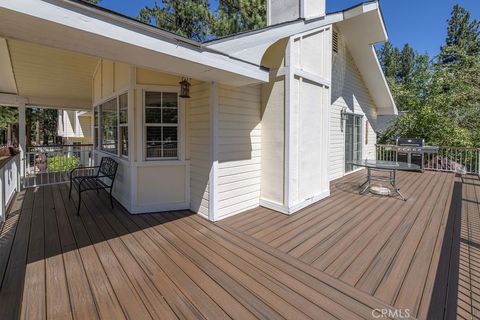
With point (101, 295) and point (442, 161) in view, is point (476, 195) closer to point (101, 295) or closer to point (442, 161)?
point (442, 161)

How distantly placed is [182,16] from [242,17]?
10.7 feet

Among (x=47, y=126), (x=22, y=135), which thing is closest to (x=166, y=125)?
(x=22, y=135)

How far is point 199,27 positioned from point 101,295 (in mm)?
13568

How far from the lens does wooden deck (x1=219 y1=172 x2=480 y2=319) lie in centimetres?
216

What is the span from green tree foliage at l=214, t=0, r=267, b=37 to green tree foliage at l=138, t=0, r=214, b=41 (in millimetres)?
813

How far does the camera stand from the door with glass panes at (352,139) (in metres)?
8.04

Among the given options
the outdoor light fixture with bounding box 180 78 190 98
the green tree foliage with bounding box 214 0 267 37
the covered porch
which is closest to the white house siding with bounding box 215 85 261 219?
the covered porch

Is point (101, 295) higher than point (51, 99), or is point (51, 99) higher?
point (51, 99)

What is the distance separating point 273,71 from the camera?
14.3 ft

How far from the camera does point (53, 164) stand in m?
8.93

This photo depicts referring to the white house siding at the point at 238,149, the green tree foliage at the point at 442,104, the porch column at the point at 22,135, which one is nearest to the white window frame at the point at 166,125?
the white house siding at the point at 238,149

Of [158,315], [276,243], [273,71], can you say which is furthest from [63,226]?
[273,71]

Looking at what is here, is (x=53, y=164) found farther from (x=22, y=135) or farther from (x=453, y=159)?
(x=453, y=159)

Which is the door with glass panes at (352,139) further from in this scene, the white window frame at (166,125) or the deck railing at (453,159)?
the white window frame at (166,125)
